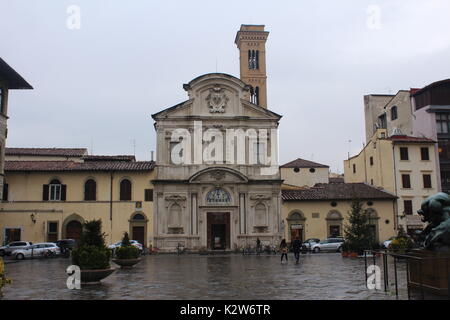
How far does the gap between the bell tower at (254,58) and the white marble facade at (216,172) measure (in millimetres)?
29321

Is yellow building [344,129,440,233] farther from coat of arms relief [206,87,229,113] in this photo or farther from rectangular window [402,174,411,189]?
coat of arms relief [206,87,229,113]

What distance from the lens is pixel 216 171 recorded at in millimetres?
44656

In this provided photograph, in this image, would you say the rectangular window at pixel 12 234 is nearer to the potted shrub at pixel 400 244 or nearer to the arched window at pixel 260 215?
the arched window at pixel 260 215

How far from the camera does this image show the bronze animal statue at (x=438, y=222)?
12.7 meters

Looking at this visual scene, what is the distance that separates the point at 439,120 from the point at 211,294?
43.0 m

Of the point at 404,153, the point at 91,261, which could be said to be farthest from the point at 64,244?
the point at 404,153

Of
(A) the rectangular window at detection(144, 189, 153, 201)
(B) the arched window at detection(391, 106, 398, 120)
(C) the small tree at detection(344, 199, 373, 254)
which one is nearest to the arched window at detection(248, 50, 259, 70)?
(B) the arched window at detection(391, 106, 398, 120)

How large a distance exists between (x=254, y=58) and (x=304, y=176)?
2579 centimetres

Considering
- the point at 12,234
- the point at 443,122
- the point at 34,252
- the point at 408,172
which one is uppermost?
the point at 443,122

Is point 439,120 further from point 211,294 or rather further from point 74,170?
point 211,294

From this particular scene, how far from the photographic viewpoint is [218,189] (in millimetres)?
44906

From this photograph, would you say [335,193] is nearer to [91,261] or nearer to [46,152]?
[46,152]

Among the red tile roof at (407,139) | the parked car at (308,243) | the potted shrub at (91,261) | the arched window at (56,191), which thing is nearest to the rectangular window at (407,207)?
the red tile roof at (407,139)

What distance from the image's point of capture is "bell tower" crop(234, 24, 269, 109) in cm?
7550
